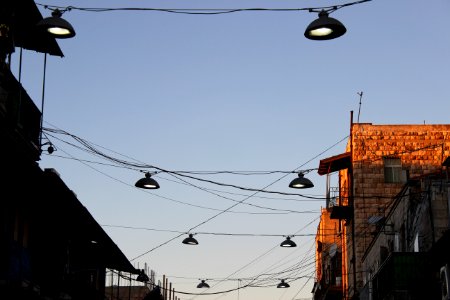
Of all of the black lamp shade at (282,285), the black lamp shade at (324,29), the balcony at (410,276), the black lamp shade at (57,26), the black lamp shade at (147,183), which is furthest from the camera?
the black lamp shade at (282,285)

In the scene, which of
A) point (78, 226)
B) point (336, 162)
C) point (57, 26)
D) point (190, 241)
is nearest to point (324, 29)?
point (57, 26)

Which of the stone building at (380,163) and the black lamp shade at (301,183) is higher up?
the stone building at (380,163)

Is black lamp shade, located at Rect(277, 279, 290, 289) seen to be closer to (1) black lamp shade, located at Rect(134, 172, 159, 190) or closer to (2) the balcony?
(2) the balcony

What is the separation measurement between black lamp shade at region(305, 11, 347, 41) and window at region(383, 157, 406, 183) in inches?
1161

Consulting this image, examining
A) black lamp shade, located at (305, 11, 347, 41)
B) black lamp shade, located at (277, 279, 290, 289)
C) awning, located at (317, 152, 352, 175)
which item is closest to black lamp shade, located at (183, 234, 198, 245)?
black lamp shade, located at (277, 279, 290, 289)

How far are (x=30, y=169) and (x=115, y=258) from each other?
46.3 feet

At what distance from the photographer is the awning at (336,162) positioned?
44125 mm

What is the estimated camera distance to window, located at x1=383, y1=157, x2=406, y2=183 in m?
42.5

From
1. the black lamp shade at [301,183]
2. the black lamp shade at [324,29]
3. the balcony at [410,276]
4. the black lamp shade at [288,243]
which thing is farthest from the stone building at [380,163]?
the black lamp shade at [324,29]

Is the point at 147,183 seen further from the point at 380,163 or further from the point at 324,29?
the point at 380,163

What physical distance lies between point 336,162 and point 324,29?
3126 centimetres

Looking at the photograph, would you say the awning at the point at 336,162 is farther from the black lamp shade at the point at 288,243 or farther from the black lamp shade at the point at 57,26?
the black lamp shade at the point at 57,26

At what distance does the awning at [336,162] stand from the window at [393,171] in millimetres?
1963

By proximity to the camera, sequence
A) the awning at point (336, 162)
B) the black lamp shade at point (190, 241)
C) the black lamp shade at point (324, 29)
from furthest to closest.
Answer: the awning at point (336, 162), the black lamp shade at point (190, 241), the black lamp shade at point (324, 29)
